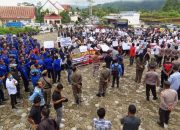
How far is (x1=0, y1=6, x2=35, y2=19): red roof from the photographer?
69750 millimetres

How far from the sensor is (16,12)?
237ft

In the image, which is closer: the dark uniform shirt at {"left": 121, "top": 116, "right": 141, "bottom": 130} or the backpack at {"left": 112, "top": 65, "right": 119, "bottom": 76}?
the dark uniform shirt at {"left": 121, "top": 116, "right": 141, "bottom": 130}

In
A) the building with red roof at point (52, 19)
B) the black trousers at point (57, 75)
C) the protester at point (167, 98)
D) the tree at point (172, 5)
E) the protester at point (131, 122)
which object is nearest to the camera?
the protester at point (131, 122)

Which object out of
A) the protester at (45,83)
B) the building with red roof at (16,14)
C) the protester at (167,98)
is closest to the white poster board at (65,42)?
the protester at (45,83)

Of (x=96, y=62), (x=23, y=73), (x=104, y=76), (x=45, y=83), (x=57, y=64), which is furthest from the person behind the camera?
(x=96, y=62)

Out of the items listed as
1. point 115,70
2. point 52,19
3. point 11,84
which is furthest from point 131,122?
point 52,19

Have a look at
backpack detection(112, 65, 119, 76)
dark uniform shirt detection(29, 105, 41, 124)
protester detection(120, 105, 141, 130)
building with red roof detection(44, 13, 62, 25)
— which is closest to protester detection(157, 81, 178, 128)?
protester detection(120, 105, 141, 130)

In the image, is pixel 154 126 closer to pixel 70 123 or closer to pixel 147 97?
pixel 147 97

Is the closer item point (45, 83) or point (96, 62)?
point (45, 83)

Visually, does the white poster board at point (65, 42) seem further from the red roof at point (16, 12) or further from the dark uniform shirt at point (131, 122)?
the red roof at point (16, 12)

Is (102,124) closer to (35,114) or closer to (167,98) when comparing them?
(35,114)

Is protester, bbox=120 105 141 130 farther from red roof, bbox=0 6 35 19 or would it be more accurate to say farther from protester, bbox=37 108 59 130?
red roof, bbox=0 6 35 19

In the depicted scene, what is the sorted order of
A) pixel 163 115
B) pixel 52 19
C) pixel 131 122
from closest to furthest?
pixel 131 122, pixel 163 115, pixel 52 19

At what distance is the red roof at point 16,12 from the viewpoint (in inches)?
2746
